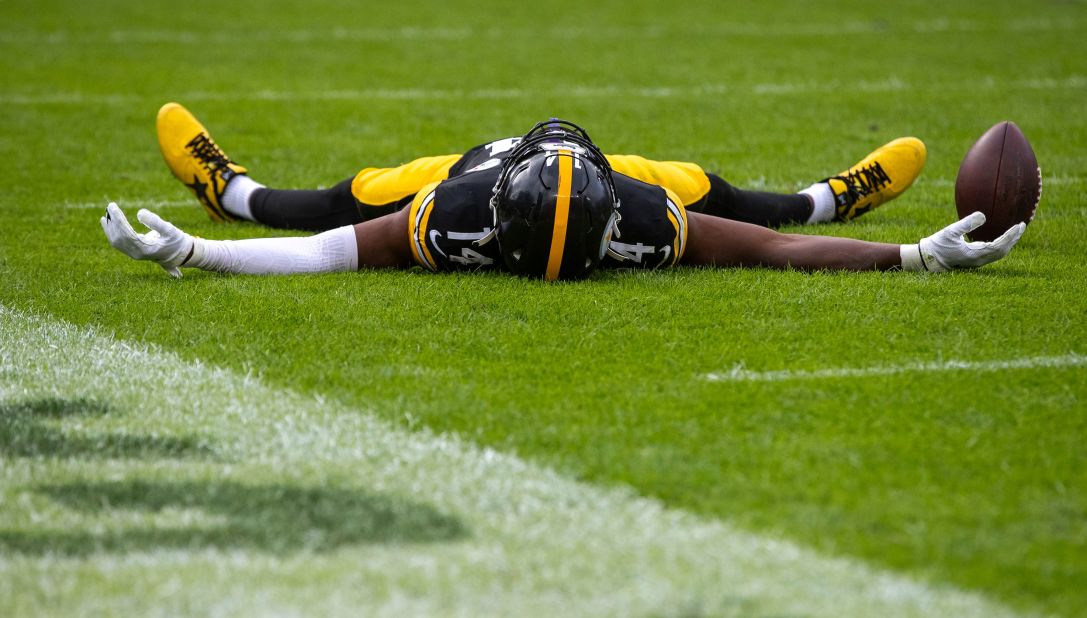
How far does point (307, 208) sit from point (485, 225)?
3.80ft

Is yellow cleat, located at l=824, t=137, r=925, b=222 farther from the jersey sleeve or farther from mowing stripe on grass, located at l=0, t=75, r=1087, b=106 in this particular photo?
mowing stripe on grass, located at l=0, t=75, r=1087, b=106

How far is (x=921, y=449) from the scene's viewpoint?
2822 millimetres

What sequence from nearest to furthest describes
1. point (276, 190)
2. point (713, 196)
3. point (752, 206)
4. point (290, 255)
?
point (290, 255)
point (713, 196)
point (752, 206)
point (276, 190)

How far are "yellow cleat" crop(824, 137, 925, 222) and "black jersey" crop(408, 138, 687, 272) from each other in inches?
40.2

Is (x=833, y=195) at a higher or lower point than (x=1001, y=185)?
lower

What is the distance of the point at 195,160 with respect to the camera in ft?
17.5

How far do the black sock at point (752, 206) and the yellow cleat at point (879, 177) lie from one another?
152mm

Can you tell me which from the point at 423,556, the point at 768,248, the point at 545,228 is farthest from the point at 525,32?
the point at 423,556

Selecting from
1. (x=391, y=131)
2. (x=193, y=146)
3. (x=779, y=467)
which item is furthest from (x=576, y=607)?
(x=391, y=131)

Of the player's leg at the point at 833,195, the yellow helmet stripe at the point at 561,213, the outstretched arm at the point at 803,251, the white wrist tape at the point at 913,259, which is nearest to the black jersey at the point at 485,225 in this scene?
the outstretched arm at the point at 803,251

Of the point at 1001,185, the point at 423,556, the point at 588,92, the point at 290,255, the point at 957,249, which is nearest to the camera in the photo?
the point at 423,556

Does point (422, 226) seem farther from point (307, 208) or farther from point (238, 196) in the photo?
point (238, 196)

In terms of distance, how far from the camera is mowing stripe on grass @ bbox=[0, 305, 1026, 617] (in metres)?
2.16

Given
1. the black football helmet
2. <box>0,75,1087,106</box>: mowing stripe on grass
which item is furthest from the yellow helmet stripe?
<box>0,75,1087,106</box>: mowing stripe on grass
